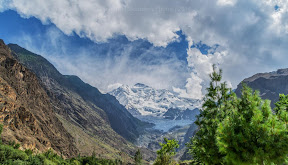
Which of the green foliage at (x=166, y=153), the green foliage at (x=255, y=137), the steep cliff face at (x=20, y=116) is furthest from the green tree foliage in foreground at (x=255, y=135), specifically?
the steep cliff face at (x=20, y=116)

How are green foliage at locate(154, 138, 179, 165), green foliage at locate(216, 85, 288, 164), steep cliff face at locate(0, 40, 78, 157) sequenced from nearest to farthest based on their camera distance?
green foliage at locate(216, 85, 288, 164) < green foliage at locate(154, 138, 179, 165) < steep cliff face at locate(0, 40, 78, 157)

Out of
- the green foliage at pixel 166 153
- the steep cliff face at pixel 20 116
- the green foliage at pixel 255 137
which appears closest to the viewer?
the green foliage at pixel 255 137

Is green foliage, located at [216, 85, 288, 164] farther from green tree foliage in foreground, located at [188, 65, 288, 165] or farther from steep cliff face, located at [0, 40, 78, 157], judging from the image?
steep cliff face, located at [0, 40, 78, 157]

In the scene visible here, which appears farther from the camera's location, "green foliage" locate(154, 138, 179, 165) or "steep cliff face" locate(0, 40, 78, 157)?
"steep cliff face" locate(0, 40, 78, 157)

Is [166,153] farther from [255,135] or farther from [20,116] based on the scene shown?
[20,116]

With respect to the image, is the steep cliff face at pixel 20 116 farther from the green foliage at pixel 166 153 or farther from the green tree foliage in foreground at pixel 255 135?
the green tree foliage in foreground at pixel 255 135

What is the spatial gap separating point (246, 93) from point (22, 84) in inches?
8602

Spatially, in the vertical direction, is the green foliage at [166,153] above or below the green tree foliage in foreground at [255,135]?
below

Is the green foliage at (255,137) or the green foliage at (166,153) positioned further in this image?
the green foliage at (166,153)

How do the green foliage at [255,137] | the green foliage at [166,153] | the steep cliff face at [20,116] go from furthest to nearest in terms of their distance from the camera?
the steep cliff face at [20,116] < the green foliage at [166,153] < the green foliage at [255,137]

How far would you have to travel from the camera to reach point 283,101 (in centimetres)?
2016

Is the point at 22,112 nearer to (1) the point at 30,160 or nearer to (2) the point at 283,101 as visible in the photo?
(1) the point at 30,160

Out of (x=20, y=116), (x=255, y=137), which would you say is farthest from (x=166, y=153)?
(x=20, y=116)

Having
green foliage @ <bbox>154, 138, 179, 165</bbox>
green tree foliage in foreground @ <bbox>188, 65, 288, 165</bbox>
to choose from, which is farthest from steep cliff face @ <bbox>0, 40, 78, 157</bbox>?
green tree foliage in foreground @ <bbox>188, 65, 288, 165</bbox>
